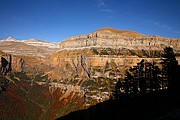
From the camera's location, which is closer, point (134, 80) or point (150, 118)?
point (150, 118)

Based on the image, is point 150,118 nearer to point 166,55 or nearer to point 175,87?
point 175,87

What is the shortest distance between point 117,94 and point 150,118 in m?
52.0

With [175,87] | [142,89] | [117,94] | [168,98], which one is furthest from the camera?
[117,94]

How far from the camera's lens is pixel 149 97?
80250 millimetres

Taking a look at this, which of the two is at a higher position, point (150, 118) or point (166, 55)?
point (166, 55)

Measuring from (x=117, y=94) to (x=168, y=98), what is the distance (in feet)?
118

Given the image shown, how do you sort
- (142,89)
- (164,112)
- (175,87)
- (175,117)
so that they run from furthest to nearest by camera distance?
(142,89) < (175,87) < (164,112) < (175,117)

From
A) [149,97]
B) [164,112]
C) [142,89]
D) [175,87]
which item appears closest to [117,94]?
[142,89]

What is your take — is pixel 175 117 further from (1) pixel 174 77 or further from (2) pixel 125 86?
(2) pixel 125 86

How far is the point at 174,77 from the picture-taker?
8050 centimetres

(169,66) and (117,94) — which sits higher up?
(169,66)

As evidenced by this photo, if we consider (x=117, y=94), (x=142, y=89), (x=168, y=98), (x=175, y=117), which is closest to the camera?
(x=175, y=117)

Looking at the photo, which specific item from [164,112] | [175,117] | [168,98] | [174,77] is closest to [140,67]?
[174,77]

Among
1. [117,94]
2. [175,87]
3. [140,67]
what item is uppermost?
[140,67]
